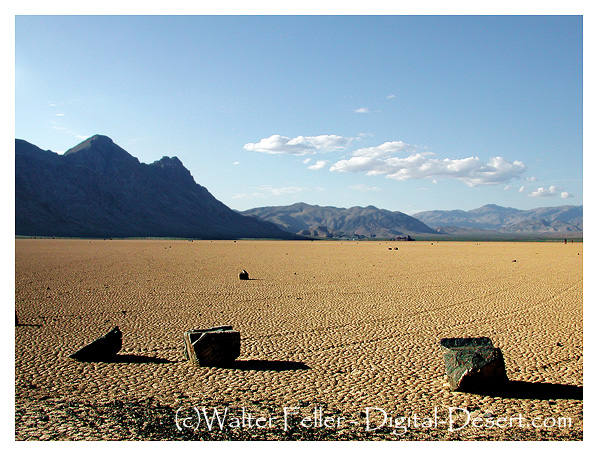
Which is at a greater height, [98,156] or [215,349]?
[98,156]

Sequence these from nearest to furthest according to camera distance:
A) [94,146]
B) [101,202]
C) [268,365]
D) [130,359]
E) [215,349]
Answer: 1. [215,349]
2. [268,365]
3. [130,359]
4. [101,202]
5. [94,146]

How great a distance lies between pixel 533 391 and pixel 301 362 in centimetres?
346

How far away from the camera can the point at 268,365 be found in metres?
7.57

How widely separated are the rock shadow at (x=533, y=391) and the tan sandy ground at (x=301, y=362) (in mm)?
28

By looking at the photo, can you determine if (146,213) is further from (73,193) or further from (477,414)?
(477,414)

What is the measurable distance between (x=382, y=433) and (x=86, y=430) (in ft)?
10.6

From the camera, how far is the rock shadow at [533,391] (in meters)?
6.08

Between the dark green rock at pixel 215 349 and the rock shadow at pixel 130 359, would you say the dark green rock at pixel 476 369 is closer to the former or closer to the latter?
the dark green rock at pixel 215 349

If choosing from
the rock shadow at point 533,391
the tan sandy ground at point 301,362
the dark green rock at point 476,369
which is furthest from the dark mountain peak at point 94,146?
the rock shadow at point 533,391

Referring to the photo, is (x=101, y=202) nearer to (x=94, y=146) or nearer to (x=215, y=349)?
(x=94, y=146)

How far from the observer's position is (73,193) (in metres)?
153

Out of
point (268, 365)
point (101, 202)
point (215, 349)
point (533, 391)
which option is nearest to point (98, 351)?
point (215, 349)

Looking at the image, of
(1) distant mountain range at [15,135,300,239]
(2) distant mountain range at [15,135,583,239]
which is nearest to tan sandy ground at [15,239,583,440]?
(1) distant mountain range at [15,135,300,239]
